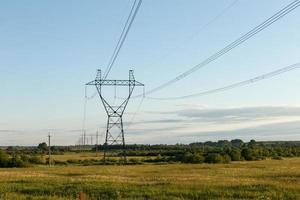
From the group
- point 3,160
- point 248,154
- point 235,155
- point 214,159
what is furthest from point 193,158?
point 3,160

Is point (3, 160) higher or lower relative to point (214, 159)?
higher

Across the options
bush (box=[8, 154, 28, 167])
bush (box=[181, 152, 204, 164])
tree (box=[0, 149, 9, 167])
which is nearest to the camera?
bush (box=[8, 154, 28, 167])

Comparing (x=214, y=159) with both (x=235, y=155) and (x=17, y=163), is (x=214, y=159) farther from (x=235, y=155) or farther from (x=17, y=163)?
(x=17, y=163)

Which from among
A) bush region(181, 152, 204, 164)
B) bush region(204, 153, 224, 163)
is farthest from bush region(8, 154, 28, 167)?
bush region(204, 153, 224, 163)

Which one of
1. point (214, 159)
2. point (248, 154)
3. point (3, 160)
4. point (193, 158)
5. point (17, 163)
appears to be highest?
point (248, 154)

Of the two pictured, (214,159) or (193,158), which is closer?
(214,159)

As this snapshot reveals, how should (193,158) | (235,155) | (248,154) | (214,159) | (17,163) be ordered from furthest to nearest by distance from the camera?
(248,154)
(235,155)
(193,158)
(214,159)
(17,163)

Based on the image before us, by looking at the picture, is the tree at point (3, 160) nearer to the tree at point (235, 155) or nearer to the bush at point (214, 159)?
the bush at point (214, 159)

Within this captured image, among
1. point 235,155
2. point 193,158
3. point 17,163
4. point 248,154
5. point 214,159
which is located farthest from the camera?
point 248,154

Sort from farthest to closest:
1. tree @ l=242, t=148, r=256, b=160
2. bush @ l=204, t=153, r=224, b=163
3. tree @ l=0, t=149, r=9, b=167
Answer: tree @ l=242, t=148, r=256, b=160, bush @ l=204, t=153, r=224, b=163, tree @ l=0, t=149, r=9, b=167

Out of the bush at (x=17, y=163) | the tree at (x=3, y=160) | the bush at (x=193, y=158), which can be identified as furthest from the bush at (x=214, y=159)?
the tree at (x=3, y=160)

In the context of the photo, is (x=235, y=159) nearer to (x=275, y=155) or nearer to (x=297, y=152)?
(x=275, y=155)

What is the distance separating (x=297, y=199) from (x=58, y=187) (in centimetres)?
1511

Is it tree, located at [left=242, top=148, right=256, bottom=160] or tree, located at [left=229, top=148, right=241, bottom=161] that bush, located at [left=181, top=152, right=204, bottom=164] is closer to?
tree, located at [left=229, top=148, right=241, bottom=161]
